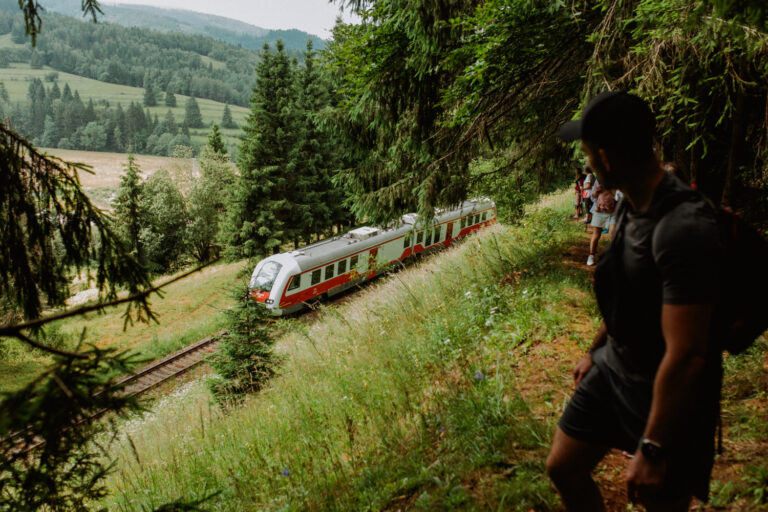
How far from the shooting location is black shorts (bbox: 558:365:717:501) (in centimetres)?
140

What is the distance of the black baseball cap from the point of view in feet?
4.73

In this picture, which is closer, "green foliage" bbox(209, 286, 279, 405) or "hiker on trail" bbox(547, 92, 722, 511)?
"hiker on trail" bbox(547, 92, 722, 511)

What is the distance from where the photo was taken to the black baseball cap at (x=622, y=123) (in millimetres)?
1442

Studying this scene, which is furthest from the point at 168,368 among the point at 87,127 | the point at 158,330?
the point at 87,127

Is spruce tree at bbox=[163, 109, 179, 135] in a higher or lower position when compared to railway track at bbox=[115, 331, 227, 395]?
higher

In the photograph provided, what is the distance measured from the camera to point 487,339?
Result: 174 inches

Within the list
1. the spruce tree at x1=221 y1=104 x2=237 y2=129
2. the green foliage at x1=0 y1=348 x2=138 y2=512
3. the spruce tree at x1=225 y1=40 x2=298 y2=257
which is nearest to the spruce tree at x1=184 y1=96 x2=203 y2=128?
the spruce tree at x1=221 y1=104 x2=237 y2=129

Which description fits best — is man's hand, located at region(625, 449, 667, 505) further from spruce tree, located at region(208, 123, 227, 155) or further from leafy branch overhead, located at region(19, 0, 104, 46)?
spruce tree, located at region(208, 123, 227, 155)

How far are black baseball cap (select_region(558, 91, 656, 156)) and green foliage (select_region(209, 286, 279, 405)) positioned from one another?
289 inches

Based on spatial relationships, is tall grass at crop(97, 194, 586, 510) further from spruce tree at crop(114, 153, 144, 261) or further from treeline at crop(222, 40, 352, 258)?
spruce tree at crop(114, 153, 144, 261)

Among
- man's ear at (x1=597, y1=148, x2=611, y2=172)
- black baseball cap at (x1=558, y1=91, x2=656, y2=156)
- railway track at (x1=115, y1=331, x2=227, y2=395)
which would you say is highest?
black baseball cap at (x1=558, y1=91, x2=656, y2=156)

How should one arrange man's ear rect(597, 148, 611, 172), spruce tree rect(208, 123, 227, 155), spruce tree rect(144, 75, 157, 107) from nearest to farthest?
man's ear rect(597, 148, 611, 172), spruce tree rect(208, 123, 227, 155), spruce tree rect(144, 75, 157, 107)

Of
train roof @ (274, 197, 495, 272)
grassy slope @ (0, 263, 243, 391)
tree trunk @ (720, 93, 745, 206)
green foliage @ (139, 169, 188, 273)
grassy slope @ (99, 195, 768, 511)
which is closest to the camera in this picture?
grassy slope @ (99, 195, 768, 511)

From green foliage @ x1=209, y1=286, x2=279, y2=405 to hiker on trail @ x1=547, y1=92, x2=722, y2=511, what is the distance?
6981 mm
